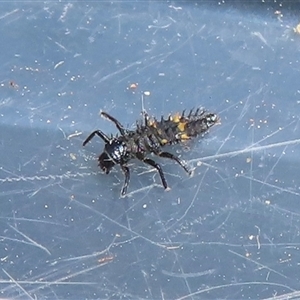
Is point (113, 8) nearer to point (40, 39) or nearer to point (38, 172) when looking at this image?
point (40, 39)

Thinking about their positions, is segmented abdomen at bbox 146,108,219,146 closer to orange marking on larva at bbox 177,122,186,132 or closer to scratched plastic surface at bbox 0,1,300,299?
orange marking on larva at bbox 177,122,186,132

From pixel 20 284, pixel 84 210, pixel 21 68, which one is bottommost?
pixel 20 284

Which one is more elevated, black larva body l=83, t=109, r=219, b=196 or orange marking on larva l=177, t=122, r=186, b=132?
orange marking on larva l=177, t=122, r=186, b=132

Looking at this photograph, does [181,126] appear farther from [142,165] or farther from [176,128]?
[142,165]

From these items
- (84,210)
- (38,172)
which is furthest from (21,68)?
(84,210)

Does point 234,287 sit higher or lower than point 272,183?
lower

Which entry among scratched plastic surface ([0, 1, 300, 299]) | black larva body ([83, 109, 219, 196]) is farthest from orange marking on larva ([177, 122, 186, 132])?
scratched plastic surface ([0, 1, 300, 299])

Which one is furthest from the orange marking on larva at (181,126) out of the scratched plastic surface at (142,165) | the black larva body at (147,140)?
the scratched plastic surface at (142,165)
